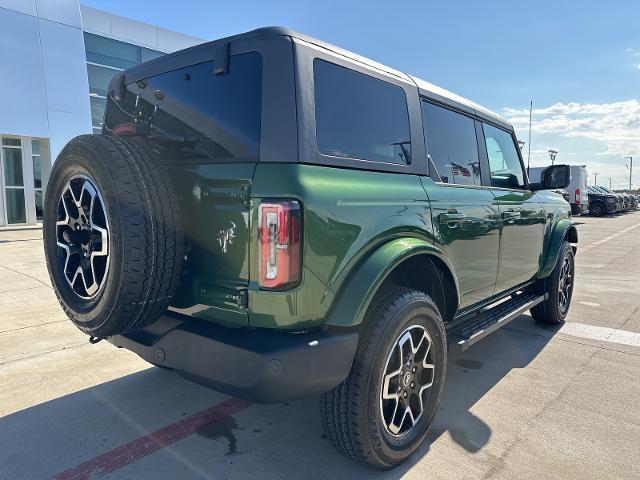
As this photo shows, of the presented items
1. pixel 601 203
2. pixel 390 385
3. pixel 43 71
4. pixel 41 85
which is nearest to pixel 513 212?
pixel 390 385

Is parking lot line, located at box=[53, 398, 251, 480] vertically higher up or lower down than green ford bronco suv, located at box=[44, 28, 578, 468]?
lower down

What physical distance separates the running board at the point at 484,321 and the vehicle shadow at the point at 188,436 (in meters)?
0.46

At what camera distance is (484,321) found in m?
3.44

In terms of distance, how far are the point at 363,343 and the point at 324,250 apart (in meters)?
0.53

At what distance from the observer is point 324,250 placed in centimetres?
197

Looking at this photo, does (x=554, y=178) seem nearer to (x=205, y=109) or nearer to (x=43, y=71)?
(x=205, y=109)

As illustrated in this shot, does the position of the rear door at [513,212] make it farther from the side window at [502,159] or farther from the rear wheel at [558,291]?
the rear wheel at [558,291]

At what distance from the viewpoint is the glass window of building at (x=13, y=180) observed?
15344 millimetres

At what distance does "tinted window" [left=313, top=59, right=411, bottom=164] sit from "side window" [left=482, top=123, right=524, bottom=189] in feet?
4.53

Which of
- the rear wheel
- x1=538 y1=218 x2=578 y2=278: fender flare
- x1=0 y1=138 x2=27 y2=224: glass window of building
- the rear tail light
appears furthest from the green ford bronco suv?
x1=0 y1=138 x2=27 y2=224: glass window of building

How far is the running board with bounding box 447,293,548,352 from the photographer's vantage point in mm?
2982

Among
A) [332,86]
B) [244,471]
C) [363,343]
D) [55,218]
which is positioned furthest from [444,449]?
[55,218]

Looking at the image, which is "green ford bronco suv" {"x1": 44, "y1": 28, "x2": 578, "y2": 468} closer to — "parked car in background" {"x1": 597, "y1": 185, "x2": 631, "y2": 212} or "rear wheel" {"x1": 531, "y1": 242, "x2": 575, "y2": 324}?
"rear wheel" {"x1": 531, "y1": 242, "x2": 575, "y2": 324}

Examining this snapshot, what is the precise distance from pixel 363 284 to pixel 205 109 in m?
1.19
